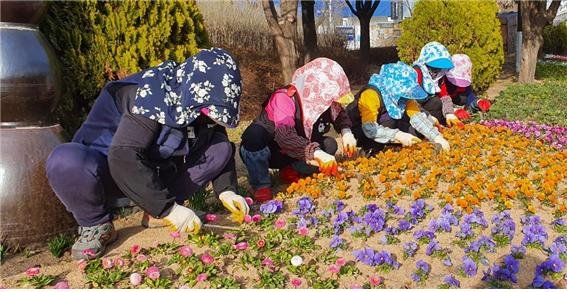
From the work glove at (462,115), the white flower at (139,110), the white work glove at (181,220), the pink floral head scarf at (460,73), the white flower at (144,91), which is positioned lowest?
the work glove at (462,115)

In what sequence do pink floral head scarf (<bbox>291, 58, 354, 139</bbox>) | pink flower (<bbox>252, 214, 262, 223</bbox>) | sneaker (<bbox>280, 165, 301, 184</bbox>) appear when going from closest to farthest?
pink flower (<bbox>252, 214, 262, 223</bbox>) < pink floral head scarf (<bbox>291, 58, 354, 139</bbox>) < sneaker (<bbox>280, 165, 301, 184</bbox>)

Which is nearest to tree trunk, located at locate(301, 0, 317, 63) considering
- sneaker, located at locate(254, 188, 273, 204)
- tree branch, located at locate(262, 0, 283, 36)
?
tree branch, located at locate(262, 0, 283, 36)

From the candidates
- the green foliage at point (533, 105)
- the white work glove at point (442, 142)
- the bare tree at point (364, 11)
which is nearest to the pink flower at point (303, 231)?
the white work glove at point (442, 142)

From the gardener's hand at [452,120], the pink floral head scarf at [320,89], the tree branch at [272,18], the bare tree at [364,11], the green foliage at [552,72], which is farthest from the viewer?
the bare tree at [364,11]

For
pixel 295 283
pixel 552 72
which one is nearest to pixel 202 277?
pixel 295 283

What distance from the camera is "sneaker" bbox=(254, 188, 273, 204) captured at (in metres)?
3.95

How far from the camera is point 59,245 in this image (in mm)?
2988

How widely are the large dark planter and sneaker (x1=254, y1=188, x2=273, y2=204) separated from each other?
1.29 meters

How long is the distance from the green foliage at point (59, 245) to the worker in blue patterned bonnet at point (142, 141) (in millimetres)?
92

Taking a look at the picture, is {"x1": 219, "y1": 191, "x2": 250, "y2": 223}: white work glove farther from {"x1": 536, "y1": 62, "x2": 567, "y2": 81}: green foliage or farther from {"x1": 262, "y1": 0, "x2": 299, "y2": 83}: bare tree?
{"x1": 536, "y1": 62, "x2": 567, "y2": 81}: green foliage

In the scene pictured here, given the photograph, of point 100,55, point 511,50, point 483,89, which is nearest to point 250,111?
point 483,89

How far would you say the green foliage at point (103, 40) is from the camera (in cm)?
393

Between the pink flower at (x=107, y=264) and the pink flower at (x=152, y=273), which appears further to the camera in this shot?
the pink flower at (x=107, y=264)

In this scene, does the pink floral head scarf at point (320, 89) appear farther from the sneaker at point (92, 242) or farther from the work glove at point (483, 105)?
the work glove at point (483, 105)
